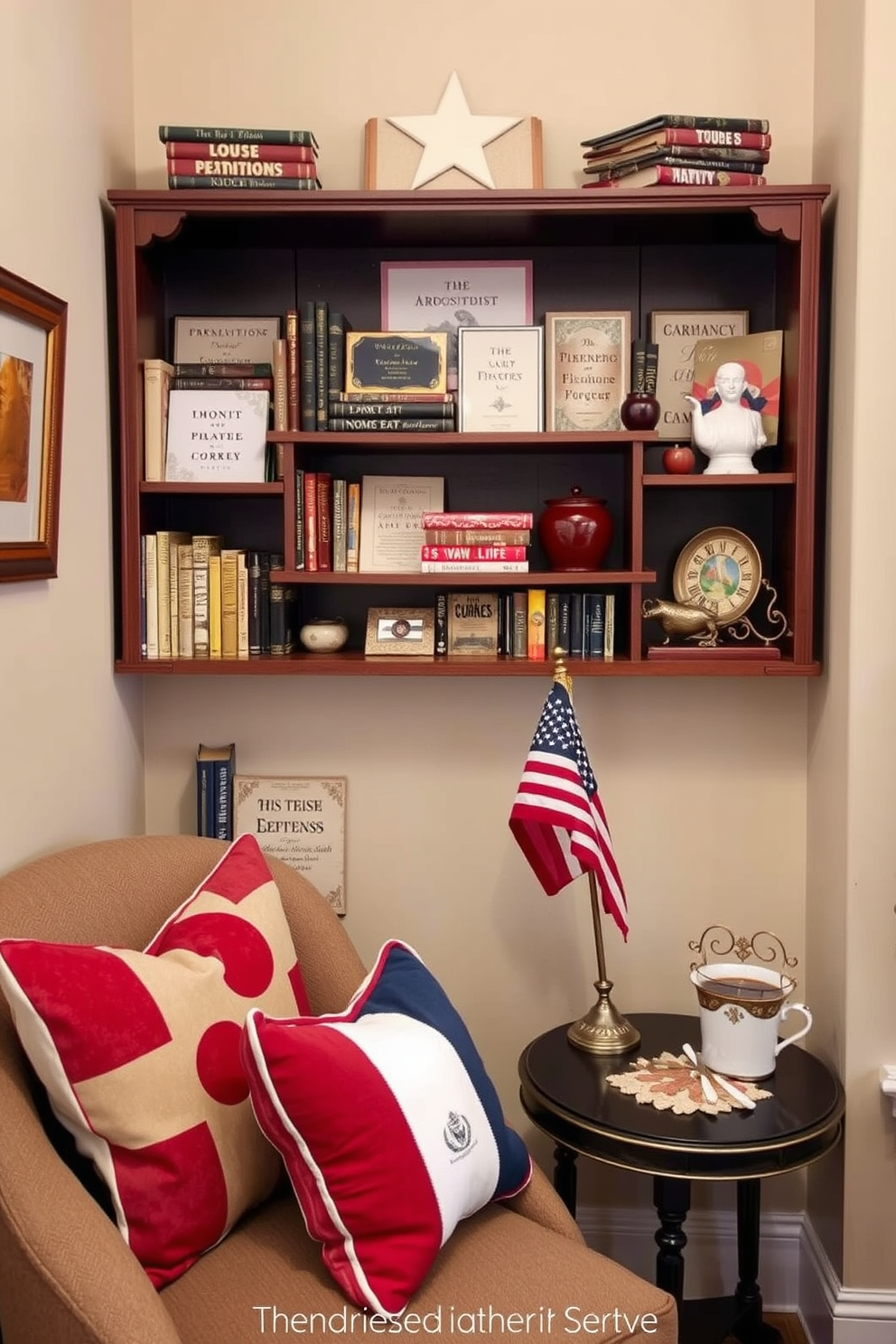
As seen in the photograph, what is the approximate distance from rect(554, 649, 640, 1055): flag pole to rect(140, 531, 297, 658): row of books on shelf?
1.78 ft

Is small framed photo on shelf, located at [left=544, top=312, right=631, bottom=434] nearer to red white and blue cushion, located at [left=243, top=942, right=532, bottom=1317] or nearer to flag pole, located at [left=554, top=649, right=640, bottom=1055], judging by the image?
flag pole, located at [left=554, top=649, right=640, bottom=1055]

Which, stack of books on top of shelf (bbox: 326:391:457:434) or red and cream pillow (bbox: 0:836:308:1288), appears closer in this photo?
red and cream pillow (bbox: 0:836:308:1288)

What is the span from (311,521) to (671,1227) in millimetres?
1331

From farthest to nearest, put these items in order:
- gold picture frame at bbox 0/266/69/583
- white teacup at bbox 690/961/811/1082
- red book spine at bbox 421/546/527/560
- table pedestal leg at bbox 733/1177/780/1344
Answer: red book spine at bbox 421/546/527/560
table pedestal leg at bbox 733/1177/780/1344
white teacup at bbox 690/961/811/1082
gold picture frame at bbox 0/266/69/583

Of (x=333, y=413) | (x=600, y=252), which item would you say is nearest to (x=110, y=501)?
(x=333, y=413)

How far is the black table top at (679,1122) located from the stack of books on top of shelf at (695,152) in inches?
60.4

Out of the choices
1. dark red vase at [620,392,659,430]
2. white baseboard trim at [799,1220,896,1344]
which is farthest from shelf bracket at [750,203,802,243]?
white baseboard trim at [799,1220,896,1344]

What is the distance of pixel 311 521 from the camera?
2.17 metres

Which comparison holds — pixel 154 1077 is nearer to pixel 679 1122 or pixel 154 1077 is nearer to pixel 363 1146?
pixel 363 1146

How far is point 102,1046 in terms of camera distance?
1.39 m

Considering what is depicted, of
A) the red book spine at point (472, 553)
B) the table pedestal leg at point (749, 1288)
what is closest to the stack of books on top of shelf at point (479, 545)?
the red book spine at point (472, 553)

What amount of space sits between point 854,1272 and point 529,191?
77.5 inches

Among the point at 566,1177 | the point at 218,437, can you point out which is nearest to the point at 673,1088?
the point at 566,1177

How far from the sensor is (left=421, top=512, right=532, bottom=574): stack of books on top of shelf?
2.13 m
